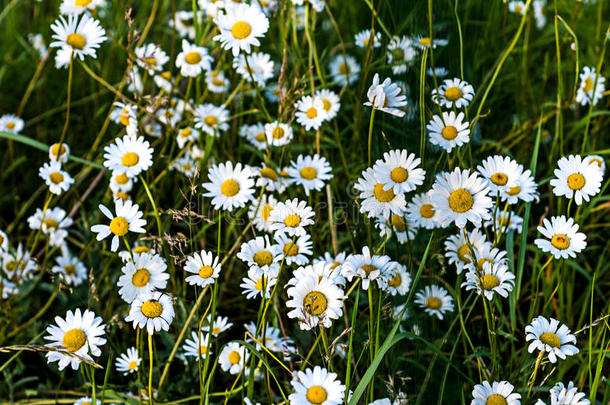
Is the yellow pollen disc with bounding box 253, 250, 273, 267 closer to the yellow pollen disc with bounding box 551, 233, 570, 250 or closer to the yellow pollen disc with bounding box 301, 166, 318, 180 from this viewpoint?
the yellow pollen disc with bounding box 301, 166, 318, 180

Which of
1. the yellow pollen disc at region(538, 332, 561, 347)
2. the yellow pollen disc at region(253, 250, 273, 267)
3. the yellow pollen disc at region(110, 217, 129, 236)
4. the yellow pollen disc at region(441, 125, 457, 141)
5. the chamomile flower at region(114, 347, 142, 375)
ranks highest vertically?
the yellow pollen disc at region(441, 125, 457, 141)

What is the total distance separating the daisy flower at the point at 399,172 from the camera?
1.14m

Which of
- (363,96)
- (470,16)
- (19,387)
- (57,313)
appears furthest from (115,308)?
(470,16)

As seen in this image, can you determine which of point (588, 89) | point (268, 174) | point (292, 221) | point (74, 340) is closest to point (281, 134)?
point (268, 174)

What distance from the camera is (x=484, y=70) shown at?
1948 mm

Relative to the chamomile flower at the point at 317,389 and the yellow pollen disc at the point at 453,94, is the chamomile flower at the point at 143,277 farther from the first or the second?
the yellow pollen disc at the point at 453,94

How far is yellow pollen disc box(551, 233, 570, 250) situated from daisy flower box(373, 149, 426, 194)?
31 centimetres

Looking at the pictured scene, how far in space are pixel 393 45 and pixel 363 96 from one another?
199mm

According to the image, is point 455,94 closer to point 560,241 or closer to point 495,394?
point 560,241

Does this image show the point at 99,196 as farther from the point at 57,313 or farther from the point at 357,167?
the point at 357,167

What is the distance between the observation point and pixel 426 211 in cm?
130

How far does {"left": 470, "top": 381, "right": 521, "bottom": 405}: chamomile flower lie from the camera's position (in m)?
1.00

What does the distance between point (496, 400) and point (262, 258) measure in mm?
513

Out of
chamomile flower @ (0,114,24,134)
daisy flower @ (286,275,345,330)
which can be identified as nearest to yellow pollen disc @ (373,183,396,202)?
daisy flower @ (286,275,345,330)
